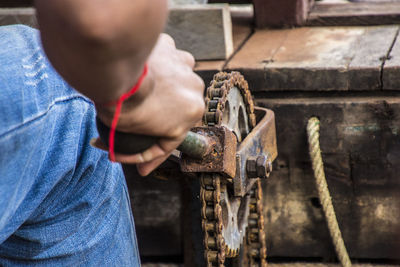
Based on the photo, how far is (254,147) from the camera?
6.36 ft

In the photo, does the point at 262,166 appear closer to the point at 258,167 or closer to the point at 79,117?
the point at 258,167

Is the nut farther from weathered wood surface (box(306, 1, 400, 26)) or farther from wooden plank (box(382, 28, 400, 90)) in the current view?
weathered wood surface (box(306, 1, 400, 26))

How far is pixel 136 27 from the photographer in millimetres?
831

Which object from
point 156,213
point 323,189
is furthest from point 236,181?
point 156,213

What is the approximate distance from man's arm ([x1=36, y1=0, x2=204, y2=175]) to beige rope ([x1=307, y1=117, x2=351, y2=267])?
1.37m

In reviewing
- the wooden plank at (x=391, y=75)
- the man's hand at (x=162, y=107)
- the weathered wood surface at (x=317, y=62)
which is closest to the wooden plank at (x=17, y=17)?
the weathered wood surface at (x=317, y=62)

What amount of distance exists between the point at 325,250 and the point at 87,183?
1.43 meters

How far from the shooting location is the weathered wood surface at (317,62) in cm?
237

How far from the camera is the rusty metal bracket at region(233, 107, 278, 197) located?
1.80 metres

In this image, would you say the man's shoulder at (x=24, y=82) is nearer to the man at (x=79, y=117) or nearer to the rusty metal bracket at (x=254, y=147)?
the man at (x=79, y=117)

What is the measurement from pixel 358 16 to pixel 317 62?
648 mm

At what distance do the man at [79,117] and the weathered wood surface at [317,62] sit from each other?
3.04ft

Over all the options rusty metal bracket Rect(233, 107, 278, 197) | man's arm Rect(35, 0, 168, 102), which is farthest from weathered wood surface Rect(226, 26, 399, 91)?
man's arm Rect(35, 0, 168, 102)

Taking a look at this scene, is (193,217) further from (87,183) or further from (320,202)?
(87,183)
